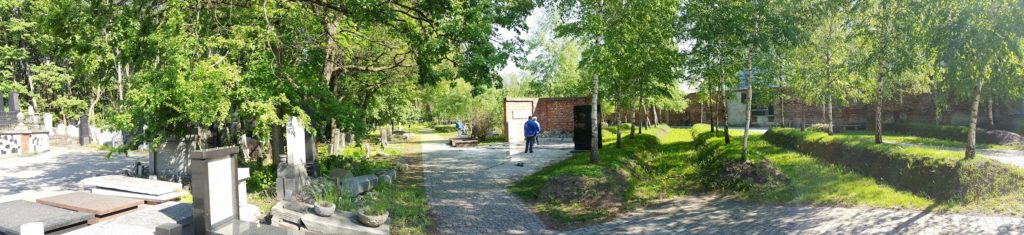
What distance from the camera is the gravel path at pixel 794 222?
6.90 m

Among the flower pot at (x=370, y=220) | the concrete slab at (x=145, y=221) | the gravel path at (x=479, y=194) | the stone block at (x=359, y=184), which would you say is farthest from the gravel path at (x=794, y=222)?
the concrete slab at (x=145, y=221)

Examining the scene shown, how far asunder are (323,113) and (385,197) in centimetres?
258

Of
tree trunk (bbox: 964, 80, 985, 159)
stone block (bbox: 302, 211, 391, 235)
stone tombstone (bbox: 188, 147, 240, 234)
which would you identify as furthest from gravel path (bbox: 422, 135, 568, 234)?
tree trunk (bbox: 964, 80, 985, 159)

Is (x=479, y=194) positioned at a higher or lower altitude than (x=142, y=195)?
lower

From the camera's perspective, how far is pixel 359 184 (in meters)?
9.92

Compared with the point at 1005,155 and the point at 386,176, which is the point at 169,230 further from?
the point at 1005,155

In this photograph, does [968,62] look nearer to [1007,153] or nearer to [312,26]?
[1007,153]

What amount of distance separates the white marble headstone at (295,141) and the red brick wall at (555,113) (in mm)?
20740

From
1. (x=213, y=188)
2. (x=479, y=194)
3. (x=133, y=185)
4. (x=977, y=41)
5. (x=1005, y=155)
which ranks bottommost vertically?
(x=479, y=194)

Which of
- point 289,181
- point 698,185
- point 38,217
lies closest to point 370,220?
point 289,181

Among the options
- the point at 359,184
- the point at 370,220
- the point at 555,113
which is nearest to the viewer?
the point at 370,220

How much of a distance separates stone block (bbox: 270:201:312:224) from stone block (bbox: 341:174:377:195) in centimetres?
205

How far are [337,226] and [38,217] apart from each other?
131 inches

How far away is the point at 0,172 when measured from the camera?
14578mm
